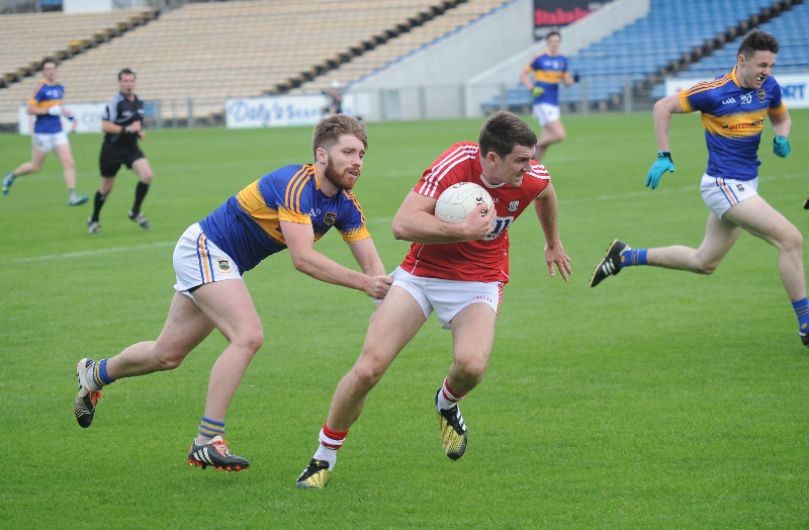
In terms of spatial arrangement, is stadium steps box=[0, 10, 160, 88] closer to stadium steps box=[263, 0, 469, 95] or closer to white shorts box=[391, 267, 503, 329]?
stadium steps box=[263, 0, 469, 95]

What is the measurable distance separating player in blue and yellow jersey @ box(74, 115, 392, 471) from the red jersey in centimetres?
33

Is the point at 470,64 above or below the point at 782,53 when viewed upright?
below

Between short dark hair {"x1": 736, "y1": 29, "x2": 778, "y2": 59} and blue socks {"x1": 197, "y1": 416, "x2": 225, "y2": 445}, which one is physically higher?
short dark hair {"x1": 736, "y1": 29, "x2": 778, "y2": 59}

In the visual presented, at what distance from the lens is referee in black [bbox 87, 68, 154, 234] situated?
17391 mm

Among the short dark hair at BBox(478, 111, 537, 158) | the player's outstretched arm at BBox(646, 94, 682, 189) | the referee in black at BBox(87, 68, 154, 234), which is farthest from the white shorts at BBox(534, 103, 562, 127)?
the short dark hair at BBox(478, 111, 537, 158)

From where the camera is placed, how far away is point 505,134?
6.11 m

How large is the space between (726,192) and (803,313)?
45.1 inches

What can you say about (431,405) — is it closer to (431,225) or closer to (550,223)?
(550,223)

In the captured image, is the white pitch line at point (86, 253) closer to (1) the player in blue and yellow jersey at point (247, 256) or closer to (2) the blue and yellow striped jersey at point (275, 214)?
(1) the player in blue and yellow jersey at point (247, 256)

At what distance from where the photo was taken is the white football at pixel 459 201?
6.10 metres

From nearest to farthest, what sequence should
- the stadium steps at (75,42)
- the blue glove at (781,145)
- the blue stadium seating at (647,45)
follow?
the blue glove at (781,145)
the blue stadium seating at (647,45)
the stadium steps at (75,42)

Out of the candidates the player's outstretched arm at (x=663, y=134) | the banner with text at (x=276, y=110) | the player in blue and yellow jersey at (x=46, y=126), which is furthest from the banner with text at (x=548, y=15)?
the player's outstretched arm at (x=663, y=134)

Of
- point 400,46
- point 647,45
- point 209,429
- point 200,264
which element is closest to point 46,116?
point 200,264

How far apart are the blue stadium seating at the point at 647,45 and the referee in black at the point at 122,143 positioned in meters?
26.6
